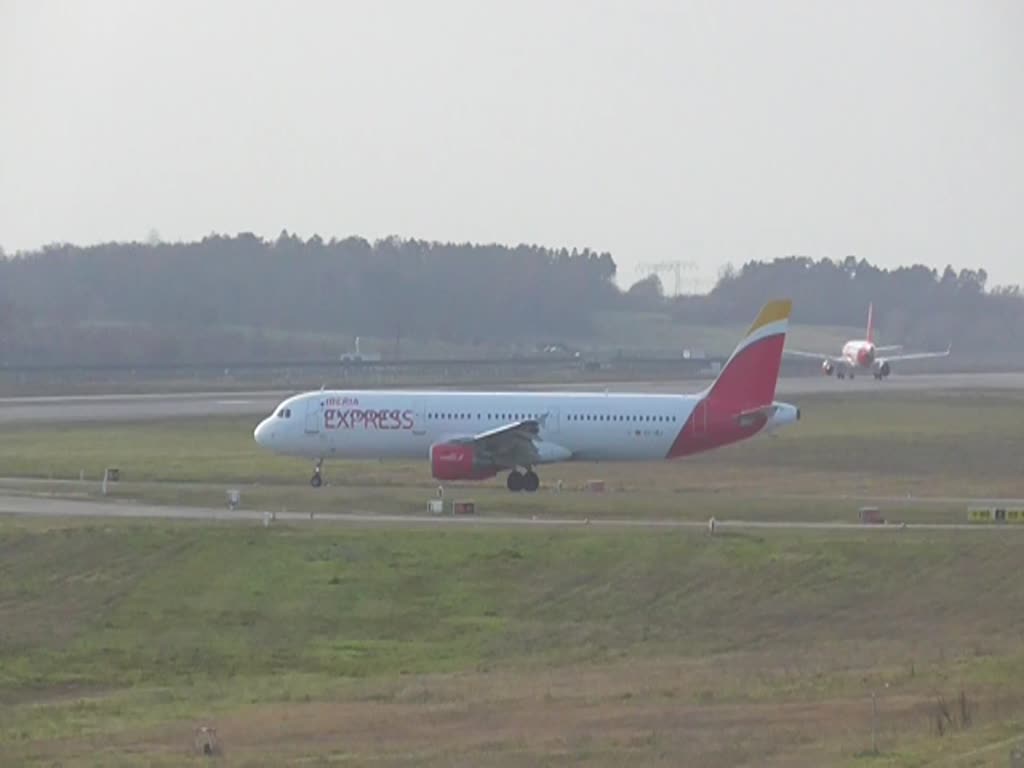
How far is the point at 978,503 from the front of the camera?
192 feet

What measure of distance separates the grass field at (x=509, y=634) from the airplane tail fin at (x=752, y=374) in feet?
9.96

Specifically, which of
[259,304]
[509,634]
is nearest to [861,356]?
[259,304]

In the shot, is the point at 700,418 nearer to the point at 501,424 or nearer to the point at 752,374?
the point at 752,374

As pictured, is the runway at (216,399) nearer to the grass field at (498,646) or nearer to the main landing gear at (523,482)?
the main landing gear at (523,482)

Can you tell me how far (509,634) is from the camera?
4256 centimetres

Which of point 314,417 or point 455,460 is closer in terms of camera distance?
point 455,460

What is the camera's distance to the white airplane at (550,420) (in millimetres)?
62875

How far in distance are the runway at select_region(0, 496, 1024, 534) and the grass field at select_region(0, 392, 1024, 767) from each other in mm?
1404

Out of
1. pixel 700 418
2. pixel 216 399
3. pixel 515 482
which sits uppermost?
pixel 700 418

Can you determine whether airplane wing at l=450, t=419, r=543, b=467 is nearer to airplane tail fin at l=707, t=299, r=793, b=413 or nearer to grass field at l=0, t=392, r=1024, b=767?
grass field at l=0, t=392, r=1024, b=767

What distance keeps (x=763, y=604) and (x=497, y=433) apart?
58.5 feet

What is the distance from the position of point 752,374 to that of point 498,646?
2374cm

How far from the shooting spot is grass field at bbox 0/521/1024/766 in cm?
2877

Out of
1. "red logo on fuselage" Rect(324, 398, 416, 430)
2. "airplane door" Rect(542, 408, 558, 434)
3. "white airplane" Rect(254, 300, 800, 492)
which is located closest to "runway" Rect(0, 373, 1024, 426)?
"white airplane" Rect(254, 300, 800, 492)
